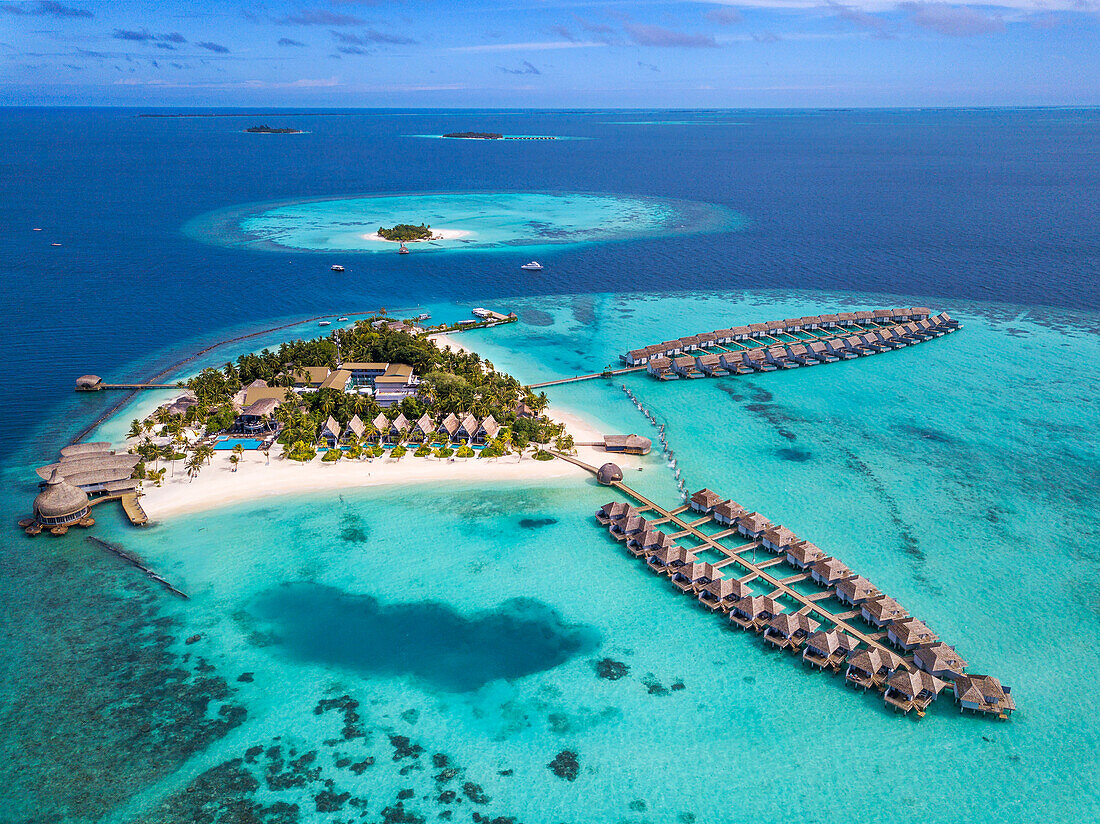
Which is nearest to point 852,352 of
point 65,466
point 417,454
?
point 417,454

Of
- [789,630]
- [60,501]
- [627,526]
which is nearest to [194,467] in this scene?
[60,501]

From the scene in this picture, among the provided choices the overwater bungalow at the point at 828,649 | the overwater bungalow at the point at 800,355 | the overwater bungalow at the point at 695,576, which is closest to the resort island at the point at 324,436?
the overwater bungalow at the point at 695,576

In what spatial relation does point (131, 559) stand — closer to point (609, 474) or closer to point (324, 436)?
point (324, 436)

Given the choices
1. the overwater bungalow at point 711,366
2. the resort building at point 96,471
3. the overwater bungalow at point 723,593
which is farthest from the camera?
the overwater bungalow at point 711,366

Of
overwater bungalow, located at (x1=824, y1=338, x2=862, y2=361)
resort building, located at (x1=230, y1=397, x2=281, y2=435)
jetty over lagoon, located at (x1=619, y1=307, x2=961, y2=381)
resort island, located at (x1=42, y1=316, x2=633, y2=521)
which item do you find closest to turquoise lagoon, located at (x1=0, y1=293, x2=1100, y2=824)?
resort island, located at (x1=42, y1=316, x2=633, y2=521)

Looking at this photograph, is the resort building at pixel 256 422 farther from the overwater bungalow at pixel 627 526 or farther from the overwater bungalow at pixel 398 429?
the overwater bungalow at pixel 627 526

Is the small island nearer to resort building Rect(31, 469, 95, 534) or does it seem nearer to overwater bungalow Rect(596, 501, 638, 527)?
resort building Rect(31, 469, 95, 534)
